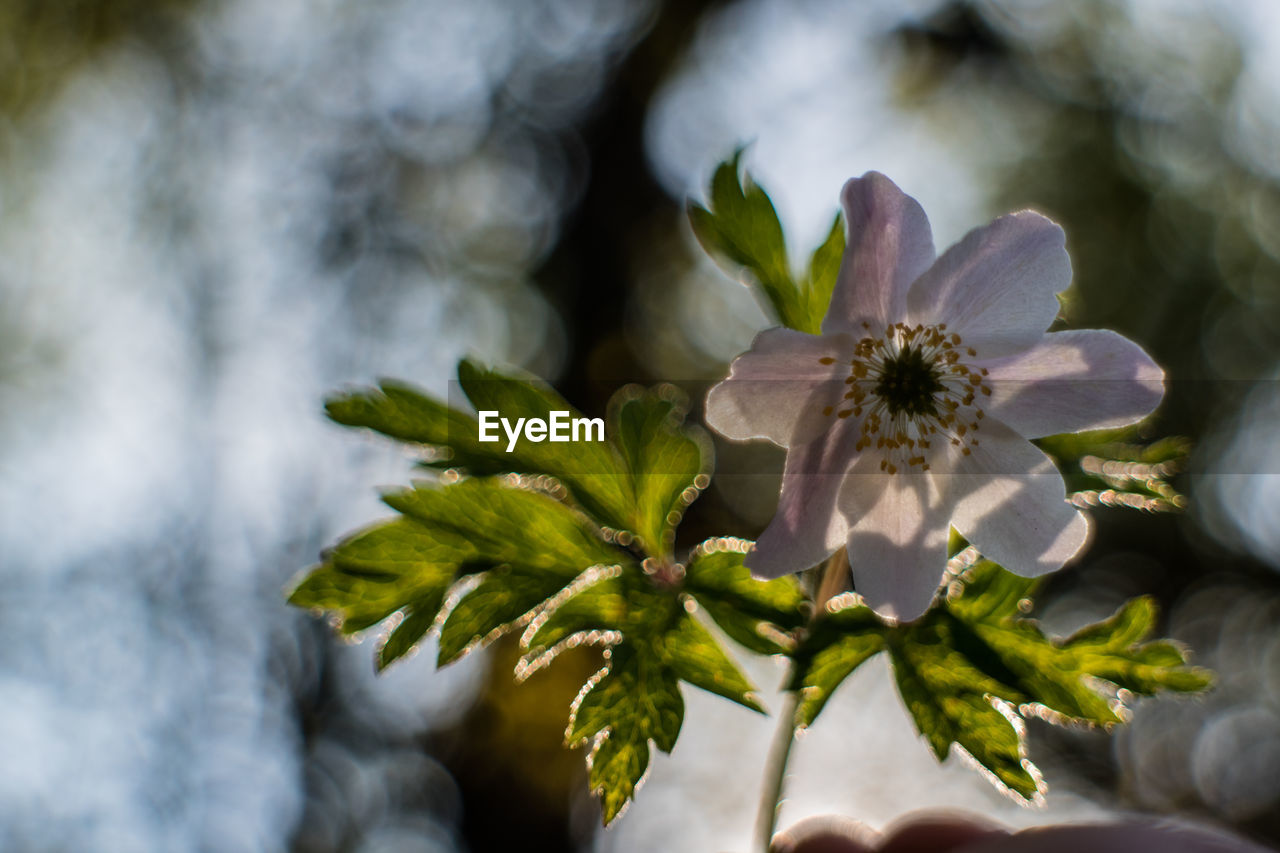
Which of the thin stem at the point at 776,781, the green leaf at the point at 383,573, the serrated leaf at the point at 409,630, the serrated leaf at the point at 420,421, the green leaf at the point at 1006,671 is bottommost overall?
the thin stem at the point at 776,781

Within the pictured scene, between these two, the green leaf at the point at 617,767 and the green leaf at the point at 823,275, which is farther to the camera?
the green leaf at the point at 823,275

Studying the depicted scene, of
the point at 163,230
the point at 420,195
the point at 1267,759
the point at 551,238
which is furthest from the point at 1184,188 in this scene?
the point at 163,230

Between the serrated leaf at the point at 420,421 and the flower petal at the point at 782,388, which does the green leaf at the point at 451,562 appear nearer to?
the serrated leaf at the point at 420,421

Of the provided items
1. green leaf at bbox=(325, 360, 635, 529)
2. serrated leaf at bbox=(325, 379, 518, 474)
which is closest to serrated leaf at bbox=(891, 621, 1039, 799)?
green leaf at bbox=(325, 360, 635, 529)

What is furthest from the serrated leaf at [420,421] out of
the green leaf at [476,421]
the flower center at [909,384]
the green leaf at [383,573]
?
the flower center at [909,384]

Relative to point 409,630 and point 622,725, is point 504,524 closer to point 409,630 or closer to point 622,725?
point 409,630

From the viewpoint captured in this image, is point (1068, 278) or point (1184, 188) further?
point (1184, 188)

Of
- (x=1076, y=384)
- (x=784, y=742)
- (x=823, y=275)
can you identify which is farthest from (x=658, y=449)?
(x=1076, y=384)

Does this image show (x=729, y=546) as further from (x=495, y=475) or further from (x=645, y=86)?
(x=645, y=86)
